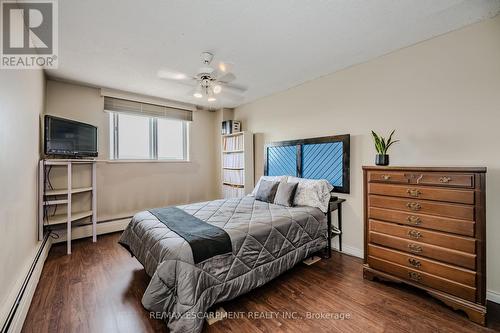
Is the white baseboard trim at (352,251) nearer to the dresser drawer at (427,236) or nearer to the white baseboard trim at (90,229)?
the dresser drawer at (427,236)

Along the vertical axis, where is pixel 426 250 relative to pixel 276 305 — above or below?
above

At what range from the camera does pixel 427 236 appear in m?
1.82

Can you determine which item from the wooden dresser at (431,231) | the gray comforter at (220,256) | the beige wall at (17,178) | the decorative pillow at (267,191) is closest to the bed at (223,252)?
the gray comforter at (220,256)

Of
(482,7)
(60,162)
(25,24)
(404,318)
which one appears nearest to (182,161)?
(60,162)

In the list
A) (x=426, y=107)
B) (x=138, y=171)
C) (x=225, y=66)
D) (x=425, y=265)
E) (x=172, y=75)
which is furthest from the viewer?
(x=138, y=171)

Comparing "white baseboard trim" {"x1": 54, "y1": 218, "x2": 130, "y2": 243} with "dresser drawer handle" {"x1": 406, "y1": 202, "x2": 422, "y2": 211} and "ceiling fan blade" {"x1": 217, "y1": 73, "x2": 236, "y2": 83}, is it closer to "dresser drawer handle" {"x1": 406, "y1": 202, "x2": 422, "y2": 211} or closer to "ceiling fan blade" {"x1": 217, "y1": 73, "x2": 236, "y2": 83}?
"ceiling fan blade" {"x1": 217, "y1": 73, "x2": 236, "y2": 83}

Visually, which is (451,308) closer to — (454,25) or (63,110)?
(454,25)

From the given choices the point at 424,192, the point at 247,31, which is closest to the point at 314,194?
the point at 424,192

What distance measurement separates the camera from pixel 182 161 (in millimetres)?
4492

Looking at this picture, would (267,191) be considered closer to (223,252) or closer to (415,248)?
(223,252)

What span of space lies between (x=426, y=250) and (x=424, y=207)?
364mm

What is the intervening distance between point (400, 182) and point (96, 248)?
3842mm

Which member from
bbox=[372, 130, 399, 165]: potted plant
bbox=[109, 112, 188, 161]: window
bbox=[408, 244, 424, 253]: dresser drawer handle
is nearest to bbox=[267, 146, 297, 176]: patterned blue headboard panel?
bbox=[372, 130, 399, 165]: potted plant

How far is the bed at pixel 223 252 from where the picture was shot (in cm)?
152
